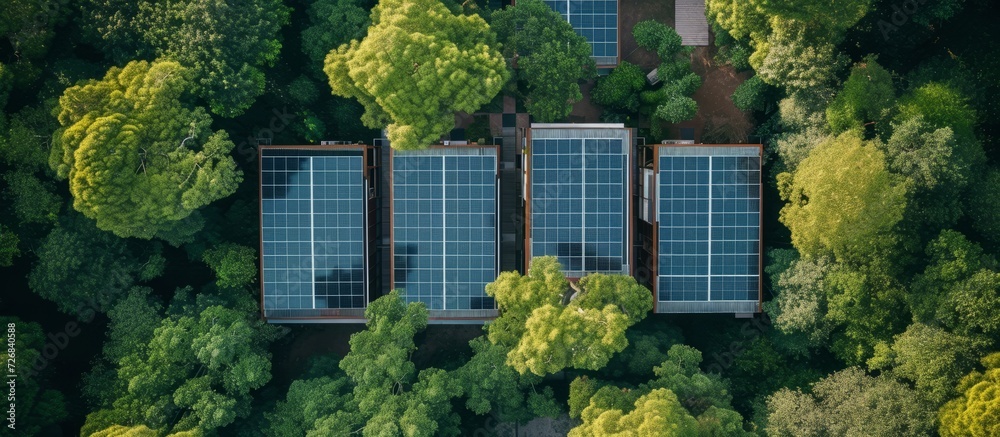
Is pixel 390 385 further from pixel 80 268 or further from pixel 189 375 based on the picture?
pixel 80 268

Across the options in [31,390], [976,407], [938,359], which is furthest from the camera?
[31,390]

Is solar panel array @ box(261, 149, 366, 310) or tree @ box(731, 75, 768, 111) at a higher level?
tree @ box(731, 75, 768, 111)

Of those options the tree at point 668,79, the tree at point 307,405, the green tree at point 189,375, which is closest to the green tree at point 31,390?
the green tree at point 189,375

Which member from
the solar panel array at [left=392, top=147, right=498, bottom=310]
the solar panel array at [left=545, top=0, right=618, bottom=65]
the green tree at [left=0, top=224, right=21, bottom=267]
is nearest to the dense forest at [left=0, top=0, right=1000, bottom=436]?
the green tree at [left=0, top=224, right=21, bottom=267]

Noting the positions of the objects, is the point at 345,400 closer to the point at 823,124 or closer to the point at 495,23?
the point at 495,23

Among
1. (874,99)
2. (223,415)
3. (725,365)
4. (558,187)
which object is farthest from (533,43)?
(223,415)

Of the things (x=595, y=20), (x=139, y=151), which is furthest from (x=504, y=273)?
(x=139, y=151)

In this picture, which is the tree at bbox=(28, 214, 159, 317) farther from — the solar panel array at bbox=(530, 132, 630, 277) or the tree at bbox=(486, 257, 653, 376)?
the solar panel array at bbox=(530, 132, 630, 277)
